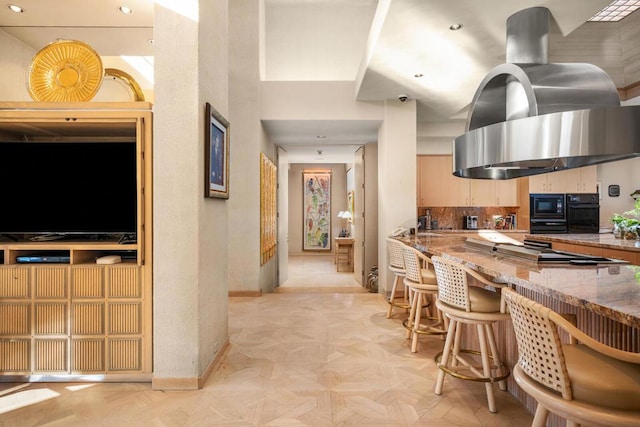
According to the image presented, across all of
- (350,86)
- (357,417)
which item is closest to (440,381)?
(357,417)

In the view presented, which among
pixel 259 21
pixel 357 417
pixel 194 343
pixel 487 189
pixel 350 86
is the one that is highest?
pixel 259 21

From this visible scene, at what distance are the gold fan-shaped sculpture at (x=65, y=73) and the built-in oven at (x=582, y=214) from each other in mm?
7287

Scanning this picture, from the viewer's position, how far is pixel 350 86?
17.9 ft

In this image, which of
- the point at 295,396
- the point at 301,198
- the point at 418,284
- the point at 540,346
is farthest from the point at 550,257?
the point at 301,198

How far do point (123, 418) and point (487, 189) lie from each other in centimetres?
699

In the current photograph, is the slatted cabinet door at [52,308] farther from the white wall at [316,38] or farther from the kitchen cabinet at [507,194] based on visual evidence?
the kitchen cabinet at [507,194]

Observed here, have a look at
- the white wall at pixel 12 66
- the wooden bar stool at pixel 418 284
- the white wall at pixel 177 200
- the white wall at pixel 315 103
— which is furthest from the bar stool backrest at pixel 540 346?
the white wall at pixel 315 103

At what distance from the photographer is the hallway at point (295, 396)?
2.22 meters

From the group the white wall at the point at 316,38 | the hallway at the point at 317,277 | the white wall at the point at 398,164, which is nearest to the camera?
the white wall at the point at 398,164

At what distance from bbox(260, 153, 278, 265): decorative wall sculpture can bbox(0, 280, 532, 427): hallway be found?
2321 mm

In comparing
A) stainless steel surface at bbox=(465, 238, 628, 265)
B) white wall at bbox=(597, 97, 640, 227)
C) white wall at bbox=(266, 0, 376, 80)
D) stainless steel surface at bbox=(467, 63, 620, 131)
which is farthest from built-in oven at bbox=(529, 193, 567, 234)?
stainless steel surface at bbox=(467, 63, 620, 131)

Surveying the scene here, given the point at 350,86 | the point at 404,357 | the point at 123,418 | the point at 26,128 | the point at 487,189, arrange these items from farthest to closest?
1. the point at 487,189
2. the point at 350,86
3. the point at 404,357
4. the point at 26,128
5. the point at 123,418

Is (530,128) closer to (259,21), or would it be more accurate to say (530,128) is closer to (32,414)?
(32,414)

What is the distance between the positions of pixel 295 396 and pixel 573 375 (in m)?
1.73
